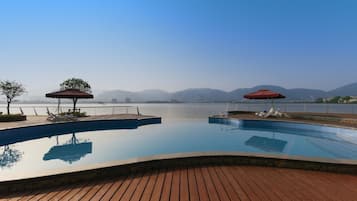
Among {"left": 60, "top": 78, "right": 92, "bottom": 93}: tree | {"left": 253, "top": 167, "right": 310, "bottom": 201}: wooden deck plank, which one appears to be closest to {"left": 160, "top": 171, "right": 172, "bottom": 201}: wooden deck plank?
{"left": 253, "top": 167, "right": 310, "bottom": 201}: wooden deck plank

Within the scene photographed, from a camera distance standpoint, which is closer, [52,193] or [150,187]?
[52,193]

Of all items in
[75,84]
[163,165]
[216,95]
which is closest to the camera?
[163,165]

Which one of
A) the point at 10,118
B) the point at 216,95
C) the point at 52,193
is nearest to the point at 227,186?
the point at 52,193

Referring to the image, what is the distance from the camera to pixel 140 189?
2.25 m

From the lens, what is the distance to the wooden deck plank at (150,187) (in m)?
2.04

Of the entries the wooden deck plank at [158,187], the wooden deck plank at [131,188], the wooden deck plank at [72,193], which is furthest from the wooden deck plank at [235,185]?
the wooden deck plank at [72,193]

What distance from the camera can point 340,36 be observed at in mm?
17953

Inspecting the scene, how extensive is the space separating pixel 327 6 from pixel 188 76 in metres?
13.3

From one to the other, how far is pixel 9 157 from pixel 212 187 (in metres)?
5.86

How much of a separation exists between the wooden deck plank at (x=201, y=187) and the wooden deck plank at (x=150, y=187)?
0.61 m

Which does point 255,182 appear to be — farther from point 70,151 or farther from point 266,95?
point 266,95

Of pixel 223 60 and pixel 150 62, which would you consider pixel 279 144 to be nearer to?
pixel 150 62

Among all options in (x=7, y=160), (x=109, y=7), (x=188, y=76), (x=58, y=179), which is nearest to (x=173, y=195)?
(x=58, y=179)

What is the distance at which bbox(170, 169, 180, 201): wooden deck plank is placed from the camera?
2044 millimetres
